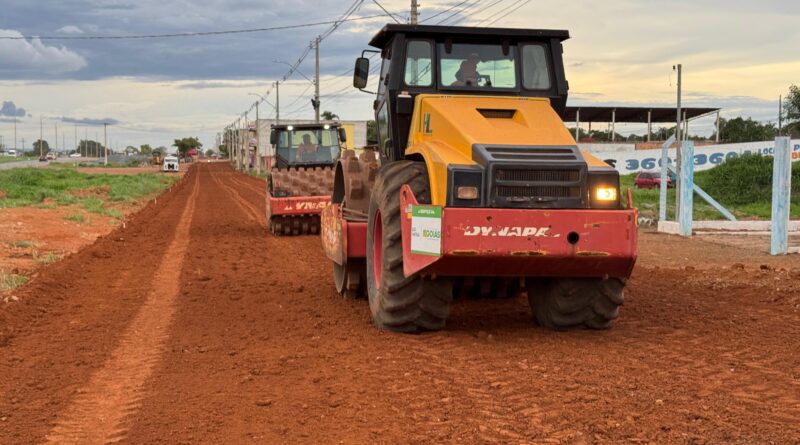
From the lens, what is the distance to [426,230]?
7.22 meters

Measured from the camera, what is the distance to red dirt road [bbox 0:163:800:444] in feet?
17.4

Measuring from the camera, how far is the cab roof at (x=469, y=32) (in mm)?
8812

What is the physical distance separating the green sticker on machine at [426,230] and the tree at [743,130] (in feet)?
246

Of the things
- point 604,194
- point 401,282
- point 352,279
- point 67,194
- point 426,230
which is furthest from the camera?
point 67,194

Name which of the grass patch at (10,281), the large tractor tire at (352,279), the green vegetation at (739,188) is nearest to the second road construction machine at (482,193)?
the large tractor tire at (352,279)

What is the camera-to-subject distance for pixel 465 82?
8844 mm

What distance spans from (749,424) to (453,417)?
180cm

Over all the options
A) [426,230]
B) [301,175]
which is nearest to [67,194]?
[301,175]

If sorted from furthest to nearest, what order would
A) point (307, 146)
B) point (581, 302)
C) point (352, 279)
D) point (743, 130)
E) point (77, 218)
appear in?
1. point (743, 130)
2. point (77, 218)
3. point (307, 146)
4. point (352, 279)
5. point (581, 302)

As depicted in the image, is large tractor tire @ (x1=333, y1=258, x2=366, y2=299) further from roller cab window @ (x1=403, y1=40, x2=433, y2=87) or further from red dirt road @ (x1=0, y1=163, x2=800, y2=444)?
roller cab window @ (x1=403, y1=40, x2=433, y2=87)

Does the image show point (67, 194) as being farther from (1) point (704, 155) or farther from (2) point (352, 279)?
(1) point (704, 155)

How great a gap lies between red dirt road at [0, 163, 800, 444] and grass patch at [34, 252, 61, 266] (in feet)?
7.87

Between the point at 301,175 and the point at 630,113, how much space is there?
188 feet

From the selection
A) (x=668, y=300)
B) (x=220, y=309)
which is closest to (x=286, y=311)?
(x=220, y=309)
